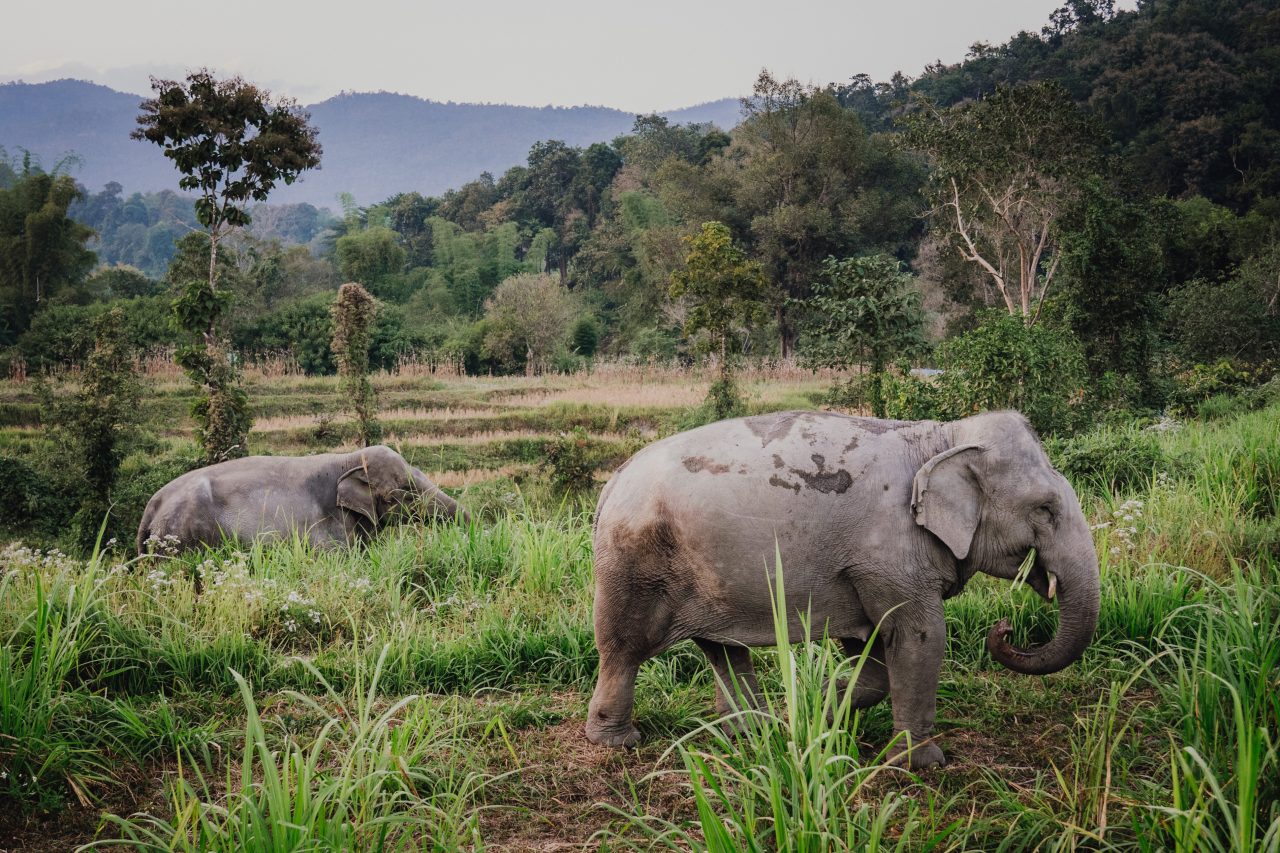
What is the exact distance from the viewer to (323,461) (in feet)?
24.7

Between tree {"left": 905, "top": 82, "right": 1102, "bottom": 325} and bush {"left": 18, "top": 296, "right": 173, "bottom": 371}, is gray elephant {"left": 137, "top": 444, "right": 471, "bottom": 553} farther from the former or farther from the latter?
tree {"left": 905, "top": 82, "right": 1102, "bottom": 325}

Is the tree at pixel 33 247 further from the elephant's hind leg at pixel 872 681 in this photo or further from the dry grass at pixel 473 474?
the elephant's hind leg at pixel 872 681

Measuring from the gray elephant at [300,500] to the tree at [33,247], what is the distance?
69.9 feet

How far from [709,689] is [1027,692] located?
4.06ft

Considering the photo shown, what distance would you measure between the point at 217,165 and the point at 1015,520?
1172 cm

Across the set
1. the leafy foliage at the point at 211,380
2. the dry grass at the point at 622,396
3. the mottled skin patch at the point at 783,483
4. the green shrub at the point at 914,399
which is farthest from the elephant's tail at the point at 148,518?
the dry grass at the point at 622,396

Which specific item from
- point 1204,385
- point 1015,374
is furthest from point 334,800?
point 1204,385

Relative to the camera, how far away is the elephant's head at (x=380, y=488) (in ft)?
23.8

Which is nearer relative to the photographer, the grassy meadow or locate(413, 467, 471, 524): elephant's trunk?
the grassy meadow

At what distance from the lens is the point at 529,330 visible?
3073cm

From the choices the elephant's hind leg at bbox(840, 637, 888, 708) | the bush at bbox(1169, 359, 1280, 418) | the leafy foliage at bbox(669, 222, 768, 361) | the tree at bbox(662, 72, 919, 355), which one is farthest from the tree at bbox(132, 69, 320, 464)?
the tree at bbox(662, 72, 919, 355)

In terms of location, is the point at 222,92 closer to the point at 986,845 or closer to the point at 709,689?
the point at 709,689

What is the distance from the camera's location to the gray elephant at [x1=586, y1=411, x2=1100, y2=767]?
329 centimetres

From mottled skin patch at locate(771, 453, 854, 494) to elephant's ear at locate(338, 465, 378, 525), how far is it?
460 cm
